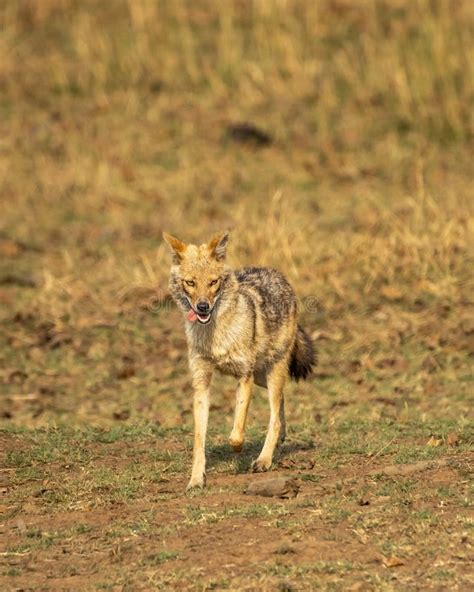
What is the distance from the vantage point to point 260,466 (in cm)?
736

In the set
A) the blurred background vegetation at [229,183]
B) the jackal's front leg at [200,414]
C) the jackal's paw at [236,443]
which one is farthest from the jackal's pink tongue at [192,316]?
the blurred background vegetation at [229,183]

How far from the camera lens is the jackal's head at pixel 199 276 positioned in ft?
23.6

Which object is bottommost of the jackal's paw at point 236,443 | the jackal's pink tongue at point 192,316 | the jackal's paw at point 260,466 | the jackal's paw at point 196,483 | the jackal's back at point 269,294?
the jackal's paw at point 196,483

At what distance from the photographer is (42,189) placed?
16766 millimetres

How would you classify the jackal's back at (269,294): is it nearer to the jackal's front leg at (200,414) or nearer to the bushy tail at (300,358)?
the bushy tail at (300,358)

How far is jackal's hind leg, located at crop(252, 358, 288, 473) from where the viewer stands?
24.3 ft

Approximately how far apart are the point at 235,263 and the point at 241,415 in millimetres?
5243

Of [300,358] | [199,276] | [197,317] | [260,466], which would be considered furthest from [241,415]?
[300,358]

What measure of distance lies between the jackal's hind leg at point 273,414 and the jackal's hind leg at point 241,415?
20 centimetres

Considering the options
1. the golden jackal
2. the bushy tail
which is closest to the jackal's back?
the golden jackal

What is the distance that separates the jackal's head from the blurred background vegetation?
91.0 inches

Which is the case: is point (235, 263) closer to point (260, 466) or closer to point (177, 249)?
point (177, 249)

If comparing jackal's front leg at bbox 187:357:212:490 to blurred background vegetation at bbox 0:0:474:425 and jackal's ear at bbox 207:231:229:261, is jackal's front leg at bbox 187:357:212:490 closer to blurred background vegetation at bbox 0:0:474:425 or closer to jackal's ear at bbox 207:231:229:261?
jackal's ear at bbox 207:231:229:261

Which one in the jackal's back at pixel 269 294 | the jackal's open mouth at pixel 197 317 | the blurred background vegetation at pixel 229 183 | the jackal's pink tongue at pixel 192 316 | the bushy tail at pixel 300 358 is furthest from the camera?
the blurred background vegetation at pixel 229 183
